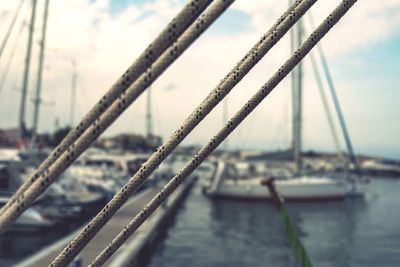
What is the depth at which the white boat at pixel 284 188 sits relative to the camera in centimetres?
4016

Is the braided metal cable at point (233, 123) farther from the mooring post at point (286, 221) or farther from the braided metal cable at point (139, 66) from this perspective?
the mooring post at point (286, 221)

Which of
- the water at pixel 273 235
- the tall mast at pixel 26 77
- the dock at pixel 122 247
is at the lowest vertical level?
the water at pixel 273 235

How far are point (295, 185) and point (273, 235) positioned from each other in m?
14.6

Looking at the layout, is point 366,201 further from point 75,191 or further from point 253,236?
point 75,191

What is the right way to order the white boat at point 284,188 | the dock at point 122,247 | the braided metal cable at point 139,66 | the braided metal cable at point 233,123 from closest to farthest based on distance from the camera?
1. the braided metal cable at point 139,66
2. the braided metal cable at point 233,123
3. the dock at point 122,247
4. the white boat at point 284,188

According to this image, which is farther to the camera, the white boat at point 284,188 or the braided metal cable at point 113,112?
the white boat at point 284,188

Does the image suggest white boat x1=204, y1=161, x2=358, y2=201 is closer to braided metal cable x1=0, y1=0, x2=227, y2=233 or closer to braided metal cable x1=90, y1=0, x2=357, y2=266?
braided metal cable x1=90, y1=0, x2=357, y2=266

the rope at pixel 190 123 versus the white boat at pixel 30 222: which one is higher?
the rope at pixel 190 123

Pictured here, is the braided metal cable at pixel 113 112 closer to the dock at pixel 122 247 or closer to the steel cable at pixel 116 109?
the steel cable at pixel 116 109

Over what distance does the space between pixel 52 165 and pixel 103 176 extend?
Result: 3925 cm

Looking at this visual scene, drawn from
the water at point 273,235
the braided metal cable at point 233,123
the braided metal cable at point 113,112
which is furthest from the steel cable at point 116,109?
the water at point 273,235

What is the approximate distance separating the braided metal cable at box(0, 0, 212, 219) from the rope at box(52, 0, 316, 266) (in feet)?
1.41

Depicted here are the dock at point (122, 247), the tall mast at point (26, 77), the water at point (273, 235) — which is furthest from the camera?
the tall mast at point (26, 77)

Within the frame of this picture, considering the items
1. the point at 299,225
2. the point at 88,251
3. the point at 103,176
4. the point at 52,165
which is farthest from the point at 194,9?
the point at 103,176
